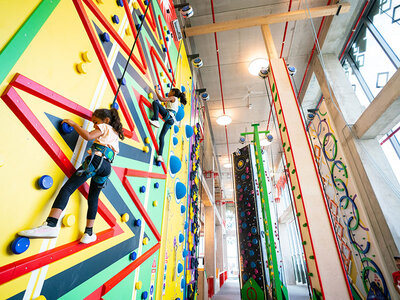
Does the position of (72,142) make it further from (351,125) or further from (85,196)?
(351,125)

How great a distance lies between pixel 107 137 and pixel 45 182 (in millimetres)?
348

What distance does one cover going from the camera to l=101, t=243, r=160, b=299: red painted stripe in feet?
3.70

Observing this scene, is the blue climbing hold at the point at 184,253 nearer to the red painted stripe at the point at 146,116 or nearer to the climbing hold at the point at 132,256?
the climbing hold at the point at 132,256

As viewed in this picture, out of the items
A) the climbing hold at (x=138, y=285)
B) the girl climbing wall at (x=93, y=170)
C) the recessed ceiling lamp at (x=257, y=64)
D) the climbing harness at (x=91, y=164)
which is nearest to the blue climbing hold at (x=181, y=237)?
the climbing hold at (x=138, y=285)

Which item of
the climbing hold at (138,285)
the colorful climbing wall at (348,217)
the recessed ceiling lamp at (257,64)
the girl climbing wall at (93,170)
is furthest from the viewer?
the recessed ceiling lamp at (257,64)

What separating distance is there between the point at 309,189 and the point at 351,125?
2.32 metres

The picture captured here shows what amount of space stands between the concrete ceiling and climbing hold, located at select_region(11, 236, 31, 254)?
462 cm

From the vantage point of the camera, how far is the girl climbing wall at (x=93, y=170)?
0.82 m

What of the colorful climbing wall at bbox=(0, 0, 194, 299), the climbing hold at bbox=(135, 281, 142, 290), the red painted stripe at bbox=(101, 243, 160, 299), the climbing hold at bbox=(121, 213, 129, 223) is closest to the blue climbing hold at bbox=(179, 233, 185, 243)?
the colorful climbing wall at bbox=(0, 0, 194, 299)

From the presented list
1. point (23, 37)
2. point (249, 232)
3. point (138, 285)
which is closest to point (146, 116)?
point (23, 37)

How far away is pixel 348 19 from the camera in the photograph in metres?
3.92

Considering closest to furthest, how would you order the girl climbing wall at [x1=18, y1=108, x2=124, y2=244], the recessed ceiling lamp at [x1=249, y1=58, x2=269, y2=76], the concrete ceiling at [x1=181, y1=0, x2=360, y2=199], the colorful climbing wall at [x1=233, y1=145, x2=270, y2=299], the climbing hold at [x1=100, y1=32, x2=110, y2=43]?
1. the girl climbing wall at [x1=18, y1=108, x2=124, y2=244]
2. the climbing hold at [x1=100, y1=32, x2=110, y2=43]
3. the colorful climbing wall at [x1=233, y1=145, x2=270, y2=299]
4. the concrete ceiling at [x1=181, y1=0, x2=360, y2=199]
5. the recessed ceiling lamp at [x1=249, y1=58, x2=269, y2=76]

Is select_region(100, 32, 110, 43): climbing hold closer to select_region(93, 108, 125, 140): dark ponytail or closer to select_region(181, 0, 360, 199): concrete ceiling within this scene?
select_region(93, 108, 125, 140): dark ponytail

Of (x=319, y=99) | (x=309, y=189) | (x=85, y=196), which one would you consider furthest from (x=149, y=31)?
(x=319, y=99)
